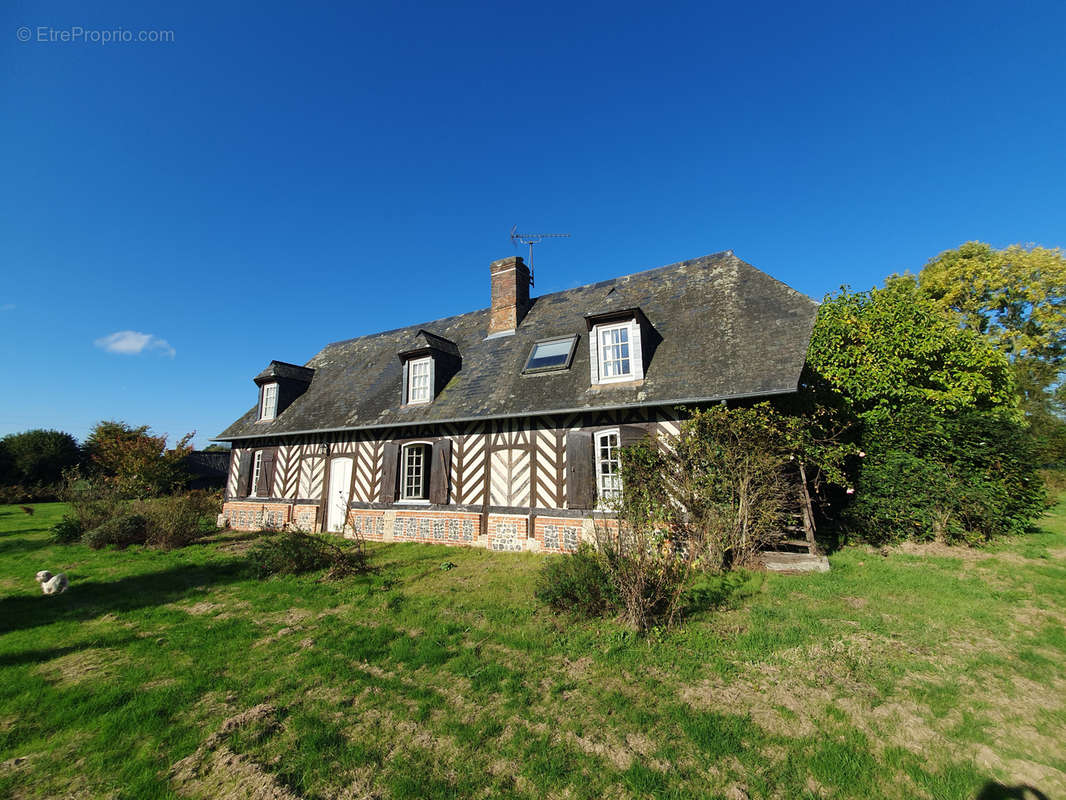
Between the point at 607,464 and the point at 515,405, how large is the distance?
2541mm

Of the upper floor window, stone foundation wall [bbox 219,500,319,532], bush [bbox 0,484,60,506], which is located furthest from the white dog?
bush [bbox 0,484,60,506]

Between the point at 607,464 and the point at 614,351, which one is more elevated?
the point at 614,351

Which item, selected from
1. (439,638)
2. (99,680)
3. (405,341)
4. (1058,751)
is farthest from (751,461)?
(405,341)

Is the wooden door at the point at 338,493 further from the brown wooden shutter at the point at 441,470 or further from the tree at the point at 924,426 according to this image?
the tree at the point at 924,426

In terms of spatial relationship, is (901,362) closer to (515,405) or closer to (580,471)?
(580,471)

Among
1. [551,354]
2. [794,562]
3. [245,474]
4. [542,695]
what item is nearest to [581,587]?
[542,695]

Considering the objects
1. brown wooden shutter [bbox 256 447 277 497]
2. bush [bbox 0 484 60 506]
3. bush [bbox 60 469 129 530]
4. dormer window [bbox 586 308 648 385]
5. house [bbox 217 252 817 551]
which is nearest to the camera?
house [bbox 217 252 817 551]

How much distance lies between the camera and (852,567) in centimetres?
707

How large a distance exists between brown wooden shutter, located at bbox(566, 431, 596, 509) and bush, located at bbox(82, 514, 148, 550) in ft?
38.1

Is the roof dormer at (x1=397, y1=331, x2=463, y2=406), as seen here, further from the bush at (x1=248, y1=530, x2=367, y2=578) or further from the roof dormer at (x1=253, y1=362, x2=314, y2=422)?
the roof dormer at (x1=253, y1=362, x2=314, y2=422)

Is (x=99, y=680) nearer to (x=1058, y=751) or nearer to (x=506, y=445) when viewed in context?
(x=506, y=445)

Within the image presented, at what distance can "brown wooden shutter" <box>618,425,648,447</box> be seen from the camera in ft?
27.9

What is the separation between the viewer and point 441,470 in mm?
10898

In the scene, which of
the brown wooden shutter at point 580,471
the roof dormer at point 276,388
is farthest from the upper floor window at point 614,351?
the roof dormer at point 276,388
